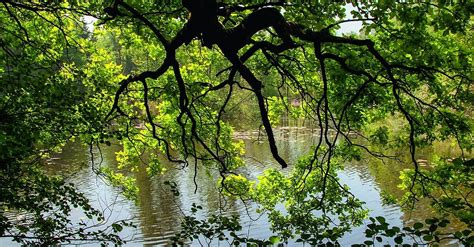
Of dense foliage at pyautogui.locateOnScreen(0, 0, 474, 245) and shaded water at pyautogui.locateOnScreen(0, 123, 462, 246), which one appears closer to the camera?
dense foliage at pyautogui.locateOnScreen(0, 0, 474, 245)

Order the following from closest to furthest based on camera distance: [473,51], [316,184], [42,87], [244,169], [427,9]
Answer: [427,9] < [42,87] < [473,51] < [316,184] < [244,169]

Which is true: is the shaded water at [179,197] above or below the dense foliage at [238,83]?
below

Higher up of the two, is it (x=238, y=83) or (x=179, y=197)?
(x=238, y=83)

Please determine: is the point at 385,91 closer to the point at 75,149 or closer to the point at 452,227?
the point at 452,227

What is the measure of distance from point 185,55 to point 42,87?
13.8 ft

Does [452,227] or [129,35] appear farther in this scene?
[452,227]

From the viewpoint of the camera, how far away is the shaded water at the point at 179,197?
A: 1627 centimetres

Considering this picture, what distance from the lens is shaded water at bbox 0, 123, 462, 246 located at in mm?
16266

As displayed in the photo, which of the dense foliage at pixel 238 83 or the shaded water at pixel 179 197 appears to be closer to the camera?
the dense foliage at pixel 238 83

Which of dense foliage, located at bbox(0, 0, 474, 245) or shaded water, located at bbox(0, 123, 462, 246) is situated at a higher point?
dense foliage, located at bbox(0, 0, 474, 245)

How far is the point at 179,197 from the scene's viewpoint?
20.3m

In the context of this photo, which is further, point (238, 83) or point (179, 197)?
point (179, 197)

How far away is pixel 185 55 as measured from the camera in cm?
994

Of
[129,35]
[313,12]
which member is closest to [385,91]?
[313,12]
